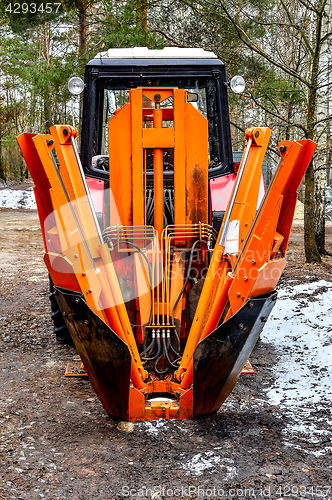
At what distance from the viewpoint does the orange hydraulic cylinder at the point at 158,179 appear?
3.36 meters

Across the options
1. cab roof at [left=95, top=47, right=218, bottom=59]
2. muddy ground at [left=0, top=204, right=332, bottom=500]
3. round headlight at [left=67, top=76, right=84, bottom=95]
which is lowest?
muddy ground at [left=0, top=204, right=332, bottom=500]

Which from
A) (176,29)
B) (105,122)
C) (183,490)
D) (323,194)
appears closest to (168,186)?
(105,122)

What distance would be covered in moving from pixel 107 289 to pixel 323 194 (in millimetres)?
6838

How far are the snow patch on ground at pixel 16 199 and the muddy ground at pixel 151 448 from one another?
1920cm

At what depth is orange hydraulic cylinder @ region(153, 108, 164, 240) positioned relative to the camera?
3355mm

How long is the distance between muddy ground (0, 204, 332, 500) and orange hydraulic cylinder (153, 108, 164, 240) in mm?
1283

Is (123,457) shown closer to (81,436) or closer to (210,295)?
(81,436)

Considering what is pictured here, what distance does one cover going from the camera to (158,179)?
338cm

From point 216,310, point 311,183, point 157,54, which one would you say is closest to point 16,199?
point 311,183

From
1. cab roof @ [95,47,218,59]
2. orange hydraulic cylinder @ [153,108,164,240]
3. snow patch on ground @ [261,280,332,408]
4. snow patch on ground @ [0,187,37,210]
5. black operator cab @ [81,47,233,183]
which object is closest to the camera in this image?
orange hydraulic cylinder @ [153,108,164,240]

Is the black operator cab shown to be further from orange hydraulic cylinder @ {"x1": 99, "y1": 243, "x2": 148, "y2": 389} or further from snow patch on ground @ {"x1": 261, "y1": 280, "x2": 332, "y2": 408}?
snow patch on ground @ {"x1": 261, "y1": 280, "x2": 332, "y2": 408}

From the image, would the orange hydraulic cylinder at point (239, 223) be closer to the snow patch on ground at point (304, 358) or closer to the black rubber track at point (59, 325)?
the snow patch on ground at point (304, 358)

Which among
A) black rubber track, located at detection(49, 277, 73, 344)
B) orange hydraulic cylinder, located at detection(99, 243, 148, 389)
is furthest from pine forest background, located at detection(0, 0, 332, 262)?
orange hydraulic cylinder, located at detection(99, 243, 148, 389)

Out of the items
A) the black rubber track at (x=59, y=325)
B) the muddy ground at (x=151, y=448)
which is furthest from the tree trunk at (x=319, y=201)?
the black rubber track at (x=59, y=325)
